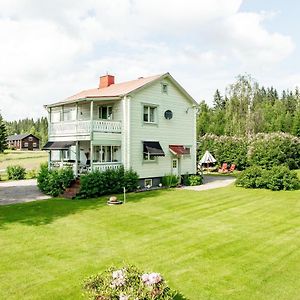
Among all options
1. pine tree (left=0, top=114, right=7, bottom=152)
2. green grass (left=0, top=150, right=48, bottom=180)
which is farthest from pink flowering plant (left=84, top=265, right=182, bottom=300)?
green grass (left=0, top=150, right=48, bottom=180)

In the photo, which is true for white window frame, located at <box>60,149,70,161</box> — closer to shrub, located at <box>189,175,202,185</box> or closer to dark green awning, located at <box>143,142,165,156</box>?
dark green awning, located at <box>143,142,165,156</box>

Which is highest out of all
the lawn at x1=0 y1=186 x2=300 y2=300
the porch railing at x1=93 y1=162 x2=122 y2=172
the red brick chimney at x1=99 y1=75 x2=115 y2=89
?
the red brick chimney at x1=99 y1=75 x2=115 y2=89

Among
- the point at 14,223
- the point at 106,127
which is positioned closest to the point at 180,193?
the point at 106,127

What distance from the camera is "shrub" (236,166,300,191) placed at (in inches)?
932

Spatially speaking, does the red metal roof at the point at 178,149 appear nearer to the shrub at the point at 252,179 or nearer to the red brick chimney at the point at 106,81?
the shrub at the point at 252,179

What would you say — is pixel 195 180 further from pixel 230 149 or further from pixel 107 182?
pixel 230 149

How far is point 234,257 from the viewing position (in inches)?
396

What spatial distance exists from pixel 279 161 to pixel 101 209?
23.9 m

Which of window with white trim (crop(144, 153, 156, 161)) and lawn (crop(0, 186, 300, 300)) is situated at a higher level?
window with white trim (crop(144, 153, 156, 161))

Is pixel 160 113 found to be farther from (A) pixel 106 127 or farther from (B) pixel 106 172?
(B) pixel 106 172

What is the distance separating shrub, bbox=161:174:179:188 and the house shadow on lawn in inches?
202

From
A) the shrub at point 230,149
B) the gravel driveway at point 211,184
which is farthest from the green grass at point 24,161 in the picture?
the gravel driveway at point 211,184

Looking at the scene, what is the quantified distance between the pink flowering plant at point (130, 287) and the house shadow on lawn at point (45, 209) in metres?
9.23

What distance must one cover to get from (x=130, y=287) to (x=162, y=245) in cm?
562
